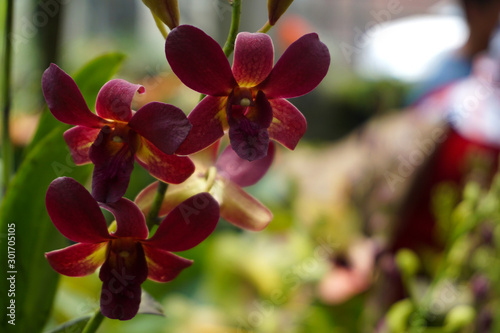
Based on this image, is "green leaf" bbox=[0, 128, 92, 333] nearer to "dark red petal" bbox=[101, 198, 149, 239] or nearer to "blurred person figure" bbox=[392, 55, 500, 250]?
"dark red petal" bbox=[101, 198, 149, 239]

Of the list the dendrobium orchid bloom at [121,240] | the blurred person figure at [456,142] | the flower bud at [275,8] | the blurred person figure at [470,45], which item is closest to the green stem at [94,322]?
the dendrobium orchid bloom at [121,240]

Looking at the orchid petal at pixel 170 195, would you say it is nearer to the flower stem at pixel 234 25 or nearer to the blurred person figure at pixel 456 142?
the flower stem at pixel 234 25

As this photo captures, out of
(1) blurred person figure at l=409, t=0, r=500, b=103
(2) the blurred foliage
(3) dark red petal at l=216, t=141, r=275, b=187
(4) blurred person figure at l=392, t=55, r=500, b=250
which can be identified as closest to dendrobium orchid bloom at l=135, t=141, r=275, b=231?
(3) dark red petal at l=216, t=141, r=275, b=187

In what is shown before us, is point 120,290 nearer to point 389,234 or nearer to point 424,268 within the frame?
point 389,234

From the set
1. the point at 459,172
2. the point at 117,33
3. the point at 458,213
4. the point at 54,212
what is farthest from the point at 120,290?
the point at 117,33

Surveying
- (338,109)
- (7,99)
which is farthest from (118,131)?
(338,109)
